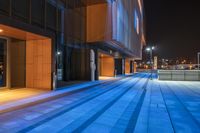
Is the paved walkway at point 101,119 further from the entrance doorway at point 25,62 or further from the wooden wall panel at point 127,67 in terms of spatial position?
the wooden wall panel at point 127,67

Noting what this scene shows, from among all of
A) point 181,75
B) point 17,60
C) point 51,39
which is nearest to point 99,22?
point 51,39

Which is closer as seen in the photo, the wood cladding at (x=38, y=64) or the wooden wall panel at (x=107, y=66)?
the wood cladding at (x=38, y=64)

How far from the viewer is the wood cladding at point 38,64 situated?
12.8m

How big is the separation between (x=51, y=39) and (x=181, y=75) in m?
18.4

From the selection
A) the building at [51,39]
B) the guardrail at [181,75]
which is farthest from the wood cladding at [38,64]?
the guardrail at [181,75]

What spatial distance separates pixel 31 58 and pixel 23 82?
191cm

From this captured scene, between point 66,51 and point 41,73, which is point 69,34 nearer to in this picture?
point 66,51

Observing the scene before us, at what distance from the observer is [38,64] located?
42.9 feet

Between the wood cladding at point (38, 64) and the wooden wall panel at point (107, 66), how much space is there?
681 inches

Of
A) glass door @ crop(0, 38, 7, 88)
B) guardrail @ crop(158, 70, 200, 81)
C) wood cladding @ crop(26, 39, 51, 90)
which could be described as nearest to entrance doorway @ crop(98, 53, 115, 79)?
guardrail @ crop(158, 70, 200, 81)

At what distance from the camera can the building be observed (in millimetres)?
10883

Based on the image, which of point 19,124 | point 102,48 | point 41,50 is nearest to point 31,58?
point 41,50

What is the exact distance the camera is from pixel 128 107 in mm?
8383

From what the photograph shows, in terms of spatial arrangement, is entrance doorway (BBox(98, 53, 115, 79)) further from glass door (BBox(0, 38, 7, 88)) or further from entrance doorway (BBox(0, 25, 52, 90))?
glass door (BBox(0, 38, 7, 88))
